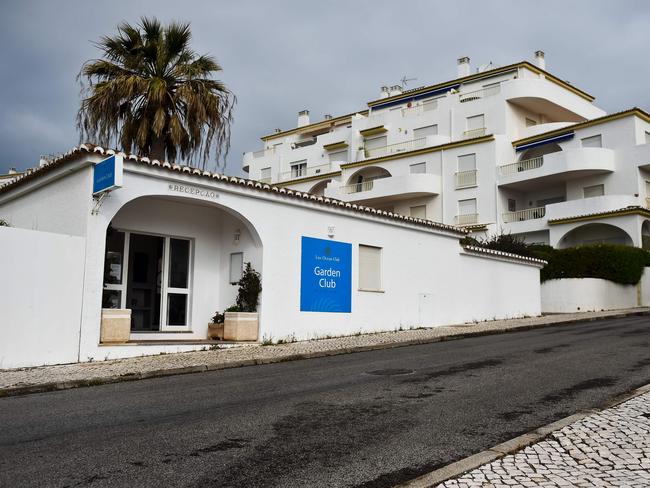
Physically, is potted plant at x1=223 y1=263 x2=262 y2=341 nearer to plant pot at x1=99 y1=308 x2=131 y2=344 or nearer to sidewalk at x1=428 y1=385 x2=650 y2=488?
plant pot at x1=99 y1=308 x2=131 y2=344

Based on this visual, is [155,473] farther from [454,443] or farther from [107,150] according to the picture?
[107,150]

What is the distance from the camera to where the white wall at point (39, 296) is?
11.0 meters

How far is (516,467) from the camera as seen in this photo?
497 cm

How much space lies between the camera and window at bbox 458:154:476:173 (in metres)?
41.7

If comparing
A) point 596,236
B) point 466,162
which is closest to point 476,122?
point 466,162

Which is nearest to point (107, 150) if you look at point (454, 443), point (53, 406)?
point (53, 406)

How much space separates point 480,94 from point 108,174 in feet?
125

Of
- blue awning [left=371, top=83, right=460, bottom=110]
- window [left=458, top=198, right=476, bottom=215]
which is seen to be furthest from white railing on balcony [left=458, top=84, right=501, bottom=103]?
window [left=458, top=198, right=476, bottom=215]

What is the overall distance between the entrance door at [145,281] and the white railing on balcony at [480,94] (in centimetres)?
3340

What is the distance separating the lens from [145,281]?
15000 millimetres

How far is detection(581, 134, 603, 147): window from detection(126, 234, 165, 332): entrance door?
99.6ft

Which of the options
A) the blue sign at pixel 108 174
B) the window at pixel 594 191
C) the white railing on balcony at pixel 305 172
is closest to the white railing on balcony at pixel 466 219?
the window at pixel 594 191

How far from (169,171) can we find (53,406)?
21.8ft

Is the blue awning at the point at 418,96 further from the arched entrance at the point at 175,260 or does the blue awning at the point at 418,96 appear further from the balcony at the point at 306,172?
the arched entrance at the point at 175,260
